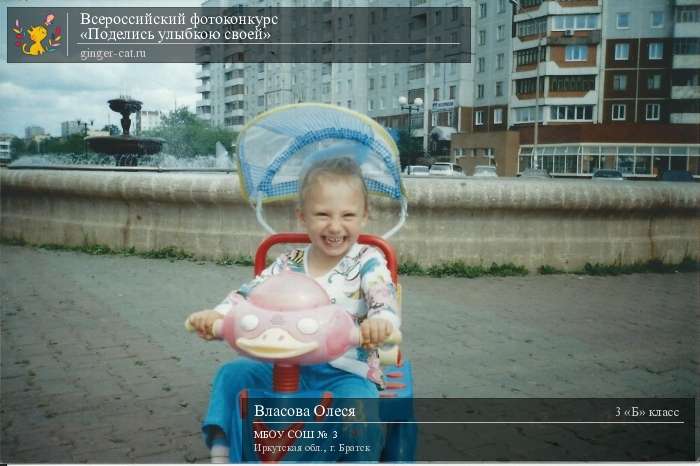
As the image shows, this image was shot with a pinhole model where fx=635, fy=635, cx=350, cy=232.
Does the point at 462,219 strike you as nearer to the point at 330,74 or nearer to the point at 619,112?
the point at 619,112

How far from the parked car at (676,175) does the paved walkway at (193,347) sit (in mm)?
1089

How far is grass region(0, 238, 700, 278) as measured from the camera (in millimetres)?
6156

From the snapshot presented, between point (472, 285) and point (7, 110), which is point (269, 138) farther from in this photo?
point (472, 285)

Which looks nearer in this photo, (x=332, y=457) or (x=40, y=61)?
(x=332, y=457)

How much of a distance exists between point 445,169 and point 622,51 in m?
4.46

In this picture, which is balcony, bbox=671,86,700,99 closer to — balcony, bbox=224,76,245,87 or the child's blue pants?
balcony, bbox=224,76,245,87

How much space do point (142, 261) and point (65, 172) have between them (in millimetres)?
1558

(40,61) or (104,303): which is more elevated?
(40,61)

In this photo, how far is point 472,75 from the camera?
3.66 m

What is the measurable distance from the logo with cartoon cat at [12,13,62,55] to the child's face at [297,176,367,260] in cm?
152

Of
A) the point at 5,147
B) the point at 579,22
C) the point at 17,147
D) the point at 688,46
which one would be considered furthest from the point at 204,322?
the point at 579,22

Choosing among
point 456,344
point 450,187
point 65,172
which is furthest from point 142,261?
point 456,344

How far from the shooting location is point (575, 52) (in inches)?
144

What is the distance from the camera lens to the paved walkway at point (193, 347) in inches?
114
